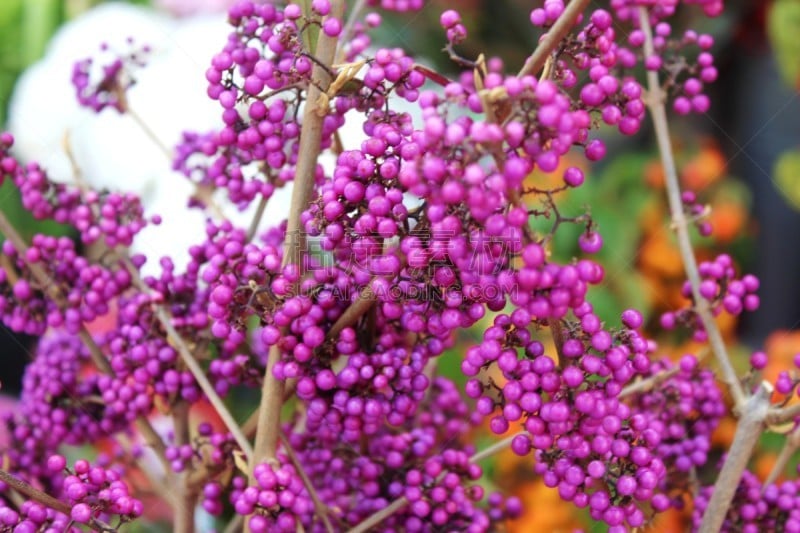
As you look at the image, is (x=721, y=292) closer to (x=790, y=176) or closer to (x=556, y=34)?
(x=556, y=34)

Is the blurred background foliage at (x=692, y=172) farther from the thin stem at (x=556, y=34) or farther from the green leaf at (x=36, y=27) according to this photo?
the thin stem at (x=556, y=34)

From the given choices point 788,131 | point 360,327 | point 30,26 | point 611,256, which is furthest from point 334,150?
point 788,131

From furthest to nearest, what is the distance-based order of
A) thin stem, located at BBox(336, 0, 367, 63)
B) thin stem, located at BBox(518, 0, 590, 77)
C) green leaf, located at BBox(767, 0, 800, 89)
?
green leaf, located at BBox(767, 0, 800, 89)
thin stem, located at BBox(336, 0, 367, 63)
thin stem, located at BBox(518, 0, 590, 77)

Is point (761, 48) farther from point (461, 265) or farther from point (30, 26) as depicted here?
point (461, 265)

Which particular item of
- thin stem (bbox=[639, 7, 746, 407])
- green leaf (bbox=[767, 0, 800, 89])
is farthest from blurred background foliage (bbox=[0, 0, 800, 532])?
thin stem (bbox=[639, 7, 746, 407])

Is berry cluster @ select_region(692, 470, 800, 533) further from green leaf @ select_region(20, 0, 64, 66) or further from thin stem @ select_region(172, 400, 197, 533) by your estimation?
green leaf @ select_region(20, 0, 64, 66)
